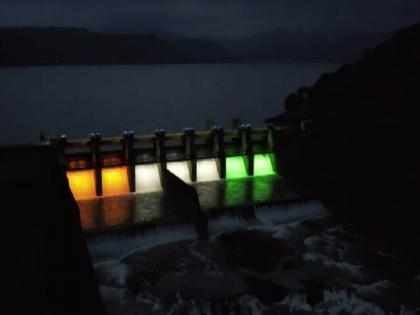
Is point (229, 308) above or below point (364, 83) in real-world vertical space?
below

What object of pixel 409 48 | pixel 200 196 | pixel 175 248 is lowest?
pixel 175 248

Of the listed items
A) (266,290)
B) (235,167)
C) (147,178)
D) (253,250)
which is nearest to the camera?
(266,290)

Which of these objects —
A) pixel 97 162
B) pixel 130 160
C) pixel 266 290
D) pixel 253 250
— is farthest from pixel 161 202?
pixel 266 290

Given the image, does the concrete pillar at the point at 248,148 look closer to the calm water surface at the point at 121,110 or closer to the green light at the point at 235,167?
the green light at the point at 235,167

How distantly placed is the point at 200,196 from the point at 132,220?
4.68 metres

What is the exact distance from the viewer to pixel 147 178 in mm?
26484

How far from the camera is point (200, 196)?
25.0m

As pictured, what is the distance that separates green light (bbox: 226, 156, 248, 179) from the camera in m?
28.9

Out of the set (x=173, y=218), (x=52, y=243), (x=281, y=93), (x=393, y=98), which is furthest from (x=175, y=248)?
(x=281, y=93)

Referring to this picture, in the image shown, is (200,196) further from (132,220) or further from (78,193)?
(78,193)

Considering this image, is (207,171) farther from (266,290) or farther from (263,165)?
(266,290)

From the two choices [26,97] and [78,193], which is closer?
[78,193]

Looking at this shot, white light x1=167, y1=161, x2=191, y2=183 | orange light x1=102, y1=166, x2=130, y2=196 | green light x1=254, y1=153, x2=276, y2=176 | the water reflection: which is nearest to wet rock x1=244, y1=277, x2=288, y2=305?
the water reflection

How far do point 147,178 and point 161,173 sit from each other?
841mm
